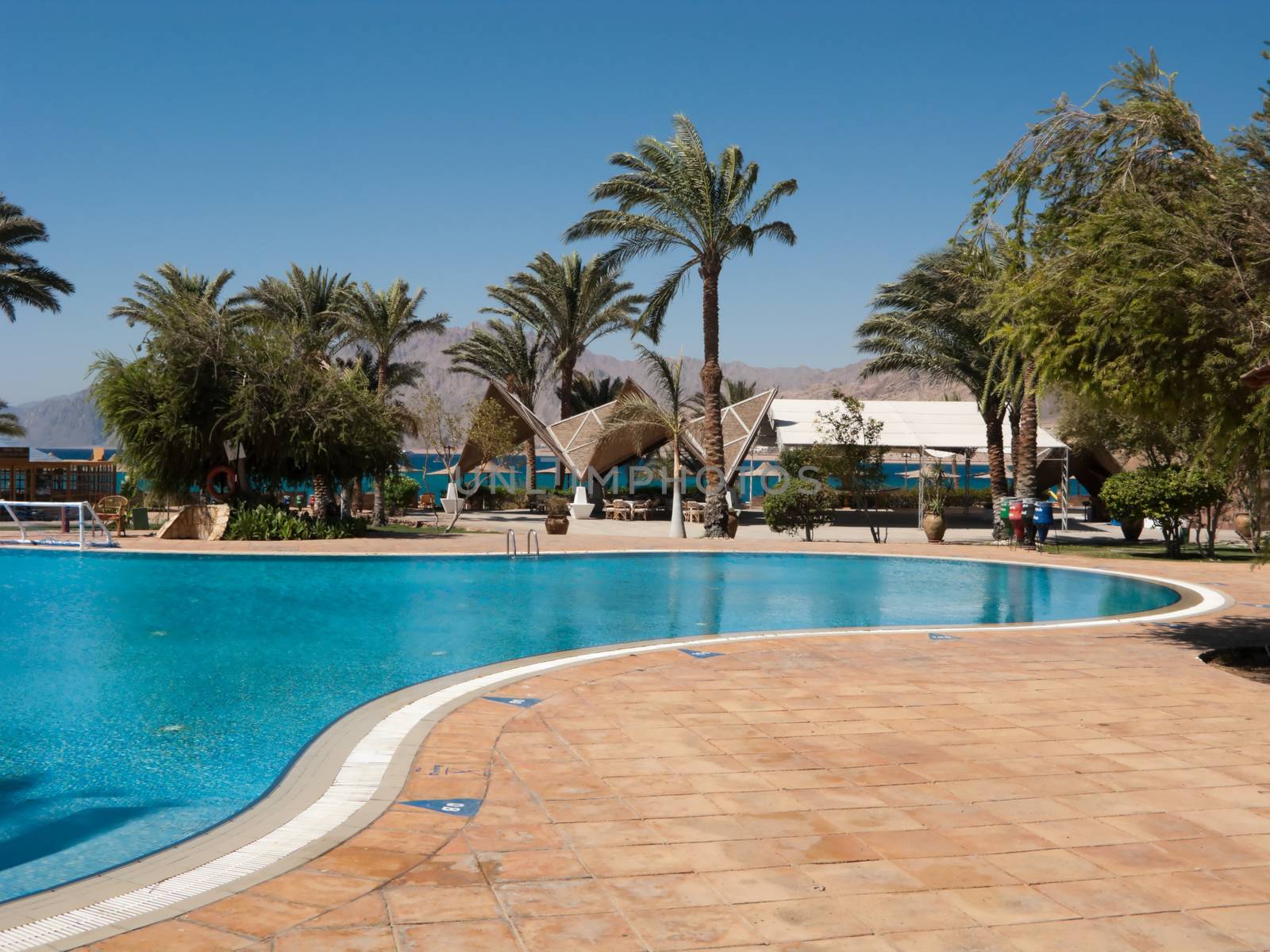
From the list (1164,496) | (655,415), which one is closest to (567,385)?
(655,415)

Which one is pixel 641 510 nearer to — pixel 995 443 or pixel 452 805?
pixel 995 443

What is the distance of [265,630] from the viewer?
36.0 ft

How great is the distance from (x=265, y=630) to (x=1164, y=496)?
14.6 meters

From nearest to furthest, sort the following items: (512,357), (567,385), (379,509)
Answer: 1. (379,509)
2. (567,385)
3. (512,357)

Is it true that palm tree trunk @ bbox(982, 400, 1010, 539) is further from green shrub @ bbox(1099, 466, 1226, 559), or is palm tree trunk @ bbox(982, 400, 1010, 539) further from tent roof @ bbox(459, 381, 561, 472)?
tent roof @ bbox(459, 381, 561, 472)

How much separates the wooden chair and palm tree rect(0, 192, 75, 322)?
7374mm

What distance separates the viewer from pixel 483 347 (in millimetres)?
37719

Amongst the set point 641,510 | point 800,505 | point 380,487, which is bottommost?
point 641,510

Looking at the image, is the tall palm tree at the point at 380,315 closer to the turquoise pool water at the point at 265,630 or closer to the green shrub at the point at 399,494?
the green shrub at the point at 399,494

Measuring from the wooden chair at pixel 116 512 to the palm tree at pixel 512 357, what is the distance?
15531 mm

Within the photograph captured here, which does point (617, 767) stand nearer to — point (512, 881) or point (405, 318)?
point (512, 881)

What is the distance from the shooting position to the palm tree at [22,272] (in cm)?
2691

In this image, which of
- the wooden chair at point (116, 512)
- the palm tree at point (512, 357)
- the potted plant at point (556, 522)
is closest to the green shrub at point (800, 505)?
the potted plant at point (556, 522)

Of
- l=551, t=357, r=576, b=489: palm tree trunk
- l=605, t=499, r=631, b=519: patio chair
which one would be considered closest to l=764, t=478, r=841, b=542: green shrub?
l=605, t=499, r=631, b=519: patio chair
